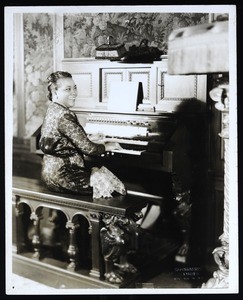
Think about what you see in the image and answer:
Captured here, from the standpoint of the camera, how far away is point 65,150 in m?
2.86

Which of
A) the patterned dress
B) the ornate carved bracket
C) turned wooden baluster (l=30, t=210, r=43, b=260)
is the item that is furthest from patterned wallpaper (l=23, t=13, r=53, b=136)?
the ornate carved bracket

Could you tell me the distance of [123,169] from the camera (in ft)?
10.00

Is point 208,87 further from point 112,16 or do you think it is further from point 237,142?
point 112,16

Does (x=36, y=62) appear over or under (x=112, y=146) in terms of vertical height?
over

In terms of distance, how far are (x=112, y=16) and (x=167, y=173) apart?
1.05m

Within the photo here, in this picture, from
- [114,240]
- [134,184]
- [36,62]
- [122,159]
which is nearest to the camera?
[114,240]

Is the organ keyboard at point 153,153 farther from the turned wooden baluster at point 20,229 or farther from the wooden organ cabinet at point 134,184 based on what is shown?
the turned wooden baluster at point 20,229

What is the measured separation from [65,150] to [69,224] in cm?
46

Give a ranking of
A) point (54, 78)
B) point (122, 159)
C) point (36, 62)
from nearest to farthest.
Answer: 1. point (54, 78)
2. point (122, 159)
3. point (36, 62)

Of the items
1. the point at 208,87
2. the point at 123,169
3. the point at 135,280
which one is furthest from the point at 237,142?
the point at 135,280

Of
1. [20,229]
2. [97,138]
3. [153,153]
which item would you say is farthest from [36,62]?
[20,229]

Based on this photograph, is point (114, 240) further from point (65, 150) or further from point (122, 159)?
point (65, 150)

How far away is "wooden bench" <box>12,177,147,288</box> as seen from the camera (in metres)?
2.75

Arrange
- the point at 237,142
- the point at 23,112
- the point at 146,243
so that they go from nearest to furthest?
the point at 237,142
the point at 146,243
the point at 23,112
